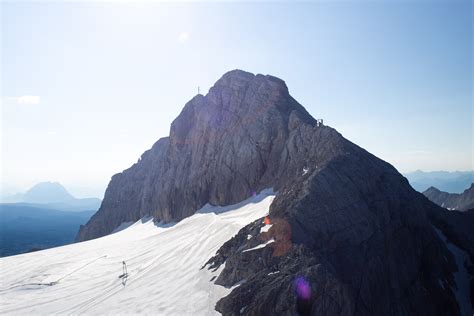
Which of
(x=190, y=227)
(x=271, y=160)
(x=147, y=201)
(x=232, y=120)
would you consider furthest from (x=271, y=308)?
(x=147, y=201)

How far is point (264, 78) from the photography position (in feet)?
210

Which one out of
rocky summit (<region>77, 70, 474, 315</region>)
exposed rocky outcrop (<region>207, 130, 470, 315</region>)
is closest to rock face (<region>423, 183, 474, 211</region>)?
rocky summit (<region>77, 70, 474, 315</region>)

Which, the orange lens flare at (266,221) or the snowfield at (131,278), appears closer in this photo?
the snowfield at (131,278)

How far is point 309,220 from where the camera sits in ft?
81.8

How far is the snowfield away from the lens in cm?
2433

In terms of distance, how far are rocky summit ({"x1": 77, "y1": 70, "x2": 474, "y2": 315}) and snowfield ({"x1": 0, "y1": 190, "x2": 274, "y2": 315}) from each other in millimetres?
2543

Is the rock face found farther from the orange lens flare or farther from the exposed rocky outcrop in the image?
the orange lens flare

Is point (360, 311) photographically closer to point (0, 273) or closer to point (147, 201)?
point (0, 273)

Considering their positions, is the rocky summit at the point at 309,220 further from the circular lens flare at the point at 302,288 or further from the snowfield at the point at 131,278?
the snowfield at the point at 131,278

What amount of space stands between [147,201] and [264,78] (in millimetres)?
44532

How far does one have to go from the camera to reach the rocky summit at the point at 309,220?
19766mm

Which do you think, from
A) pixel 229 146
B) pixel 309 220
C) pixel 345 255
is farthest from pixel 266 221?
pixel 229 146

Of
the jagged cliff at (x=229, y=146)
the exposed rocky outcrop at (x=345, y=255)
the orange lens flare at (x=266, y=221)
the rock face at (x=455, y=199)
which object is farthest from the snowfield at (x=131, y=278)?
the rock face at (x=455, y=199)

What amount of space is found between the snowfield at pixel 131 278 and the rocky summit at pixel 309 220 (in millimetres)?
2543
